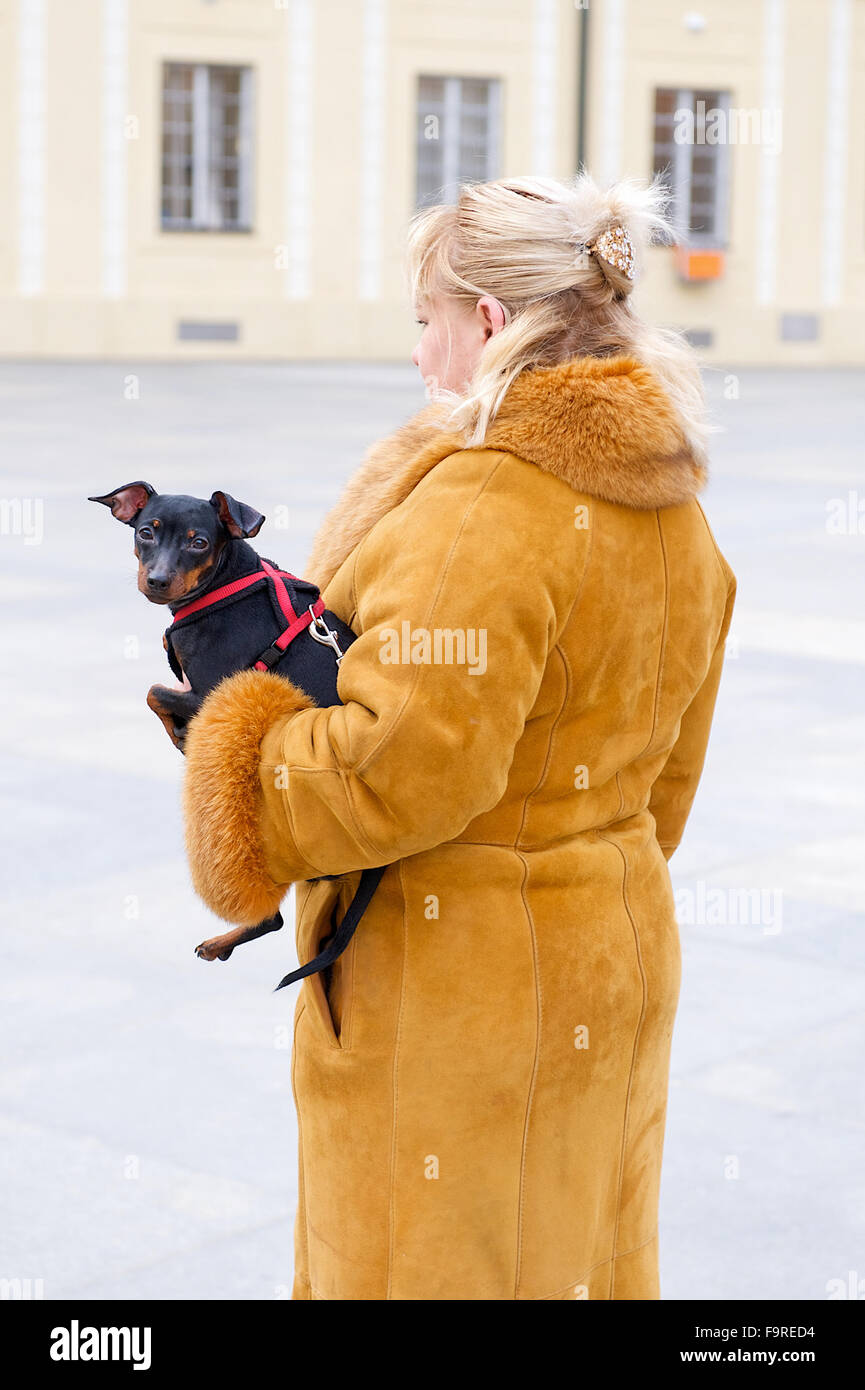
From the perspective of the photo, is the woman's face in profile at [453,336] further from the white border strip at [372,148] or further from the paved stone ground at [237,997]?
the white border strip at [372,148]

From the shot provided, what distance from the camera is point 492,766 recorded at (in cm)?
216

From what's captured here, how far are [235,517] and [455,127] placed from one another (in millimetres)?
27601

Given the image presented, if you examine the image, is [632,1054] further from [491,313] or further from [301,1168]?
[491,313]

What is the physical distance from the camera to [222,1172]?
13.7 ft

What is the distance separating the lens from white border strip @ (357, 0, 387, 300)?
2742 centimetres

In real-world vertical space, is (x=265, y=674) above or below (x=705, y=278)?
below

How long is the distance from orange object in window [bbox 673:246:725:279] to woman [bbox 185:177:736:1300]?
2784cm

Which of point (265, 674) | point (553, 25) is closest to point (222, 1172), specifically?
point (265, 674)

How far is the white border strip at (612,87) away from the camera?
94.6 ft

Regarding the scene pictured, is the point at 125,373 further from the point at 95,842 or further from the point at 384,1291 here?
the point at 384,1291

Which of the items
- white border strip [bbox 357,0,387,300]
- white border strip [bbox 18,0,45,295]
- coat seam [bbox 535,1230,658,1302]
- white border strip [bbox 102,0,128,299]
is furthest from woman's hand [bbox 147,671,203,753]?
white border strip [bbox 357,0,387,300]

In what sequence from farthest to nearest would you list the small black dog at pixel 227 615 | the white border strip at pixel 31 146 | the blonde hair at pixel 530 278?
the white border strip at pixel 31 146, the small black dog at pixel 227 615, the blonde hair at pixel 530 278

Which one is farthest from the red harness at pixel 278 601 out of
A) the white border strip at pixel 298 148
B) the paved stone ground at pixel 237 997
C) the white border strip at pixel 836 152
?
the white border strip at pixel 836 152

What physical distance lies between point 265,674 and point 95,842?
160 inches
